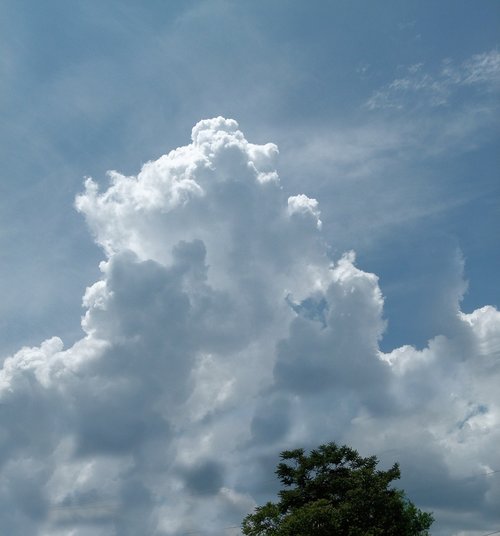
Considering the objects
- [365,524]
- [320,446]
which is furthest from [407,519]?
[320,446]

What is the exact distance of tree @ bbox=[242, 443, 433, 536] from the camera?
2862 inches

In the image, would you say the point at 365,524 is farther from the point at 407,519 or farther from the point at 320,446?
the point at 320,446

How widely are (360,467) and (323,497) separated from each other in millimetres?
6548

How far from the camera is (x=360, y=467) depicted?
8538 cm

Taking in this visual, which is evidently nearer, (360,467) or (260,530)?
(260,530)

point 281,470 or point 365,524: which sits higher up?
point 281,470

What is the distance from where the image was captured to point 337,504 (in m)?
80.2

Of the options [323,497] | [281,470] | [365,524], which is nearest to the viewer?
[365,524]

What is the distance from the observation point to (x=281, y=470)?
291ft

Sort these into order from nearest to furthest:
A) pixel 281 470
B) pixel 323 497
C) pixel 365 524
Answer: pixel 365 524
pixel 323 497
pixel 281 470

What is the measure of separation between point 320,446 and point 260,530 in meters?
15.4

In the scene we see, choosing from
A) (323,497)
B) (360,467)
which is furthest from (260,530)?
(360,467)

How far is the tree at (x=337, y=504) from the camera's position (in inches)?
2862

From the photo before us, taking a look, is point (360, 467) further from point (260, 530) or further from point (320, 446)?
point (260, 530)
